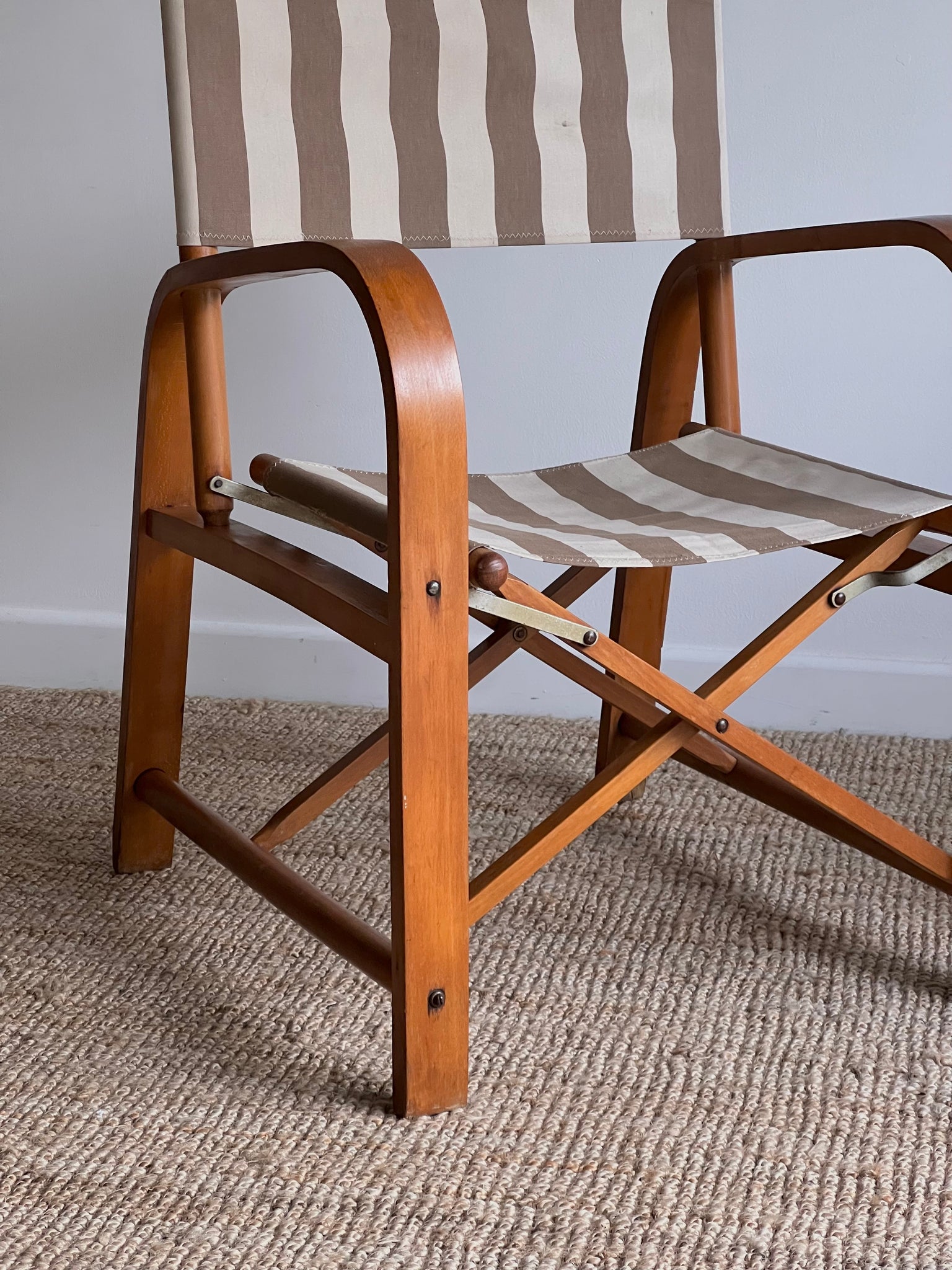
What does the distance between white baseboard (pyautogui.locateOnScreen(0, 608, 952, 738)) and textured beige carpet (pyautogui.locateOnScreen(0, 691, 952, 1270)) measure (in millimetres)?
275

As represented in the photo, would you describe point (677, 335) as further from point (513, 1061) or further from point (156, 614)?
point (513, 1061)

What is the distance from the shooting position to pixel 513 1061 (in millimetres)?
1110

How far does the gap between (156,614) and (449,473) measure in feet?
1.74

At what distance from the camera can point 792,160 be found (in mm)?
1744

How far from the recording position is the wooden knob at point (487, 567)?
3.07ft

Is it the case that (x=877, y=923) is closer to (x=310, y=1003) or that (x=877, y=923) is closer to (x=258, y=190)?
(x=310, y=1003)

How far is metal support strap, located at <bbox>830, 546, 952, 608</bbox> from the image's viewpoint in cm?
111

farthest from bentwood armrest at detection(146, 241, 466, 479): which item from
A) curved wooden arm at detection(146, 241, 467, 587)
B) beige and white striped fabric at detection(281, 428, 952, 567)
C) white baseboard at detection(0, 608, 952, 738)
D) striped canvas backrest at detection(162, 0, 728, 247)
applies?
white baseboard at detection(0, 608, 952, 738)

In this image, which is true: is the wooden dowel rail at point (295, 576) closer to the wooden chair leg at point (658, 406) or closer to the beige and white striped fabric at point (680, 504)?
the beige and white striped fabric at point (680, 504)

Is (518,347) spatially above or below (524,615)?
above

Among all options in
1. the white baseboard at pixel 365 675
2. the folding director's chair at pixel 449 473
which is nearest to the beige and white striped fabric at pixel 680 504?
the folding director's chair at pixel 449 473

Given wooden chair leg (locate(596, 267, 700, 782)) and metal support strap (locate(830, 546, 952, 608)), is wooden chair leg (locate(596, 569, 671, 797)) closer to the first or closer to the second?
wooden chair leg (locate(596, 267, 700, 782))

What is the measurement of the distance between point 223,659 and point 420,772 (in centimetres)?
113

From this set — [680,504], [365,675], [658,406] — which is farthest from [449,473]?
[365,675]
